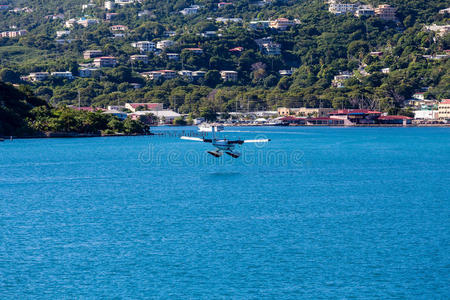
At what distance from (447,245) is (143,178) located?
30361 millimetres

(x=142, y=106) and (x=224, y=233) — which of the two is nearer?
(x=224, y=233)

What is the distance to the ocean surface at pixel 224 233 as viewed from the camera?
25.2 metres

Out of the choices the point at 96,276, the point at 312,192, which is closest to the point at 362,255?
the point at 96,276

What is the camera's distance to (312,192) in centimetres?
4756

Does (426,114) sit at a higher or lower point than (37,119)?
lower

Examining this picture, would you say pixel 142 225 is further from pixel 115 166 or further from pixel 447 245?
pixel 115 166

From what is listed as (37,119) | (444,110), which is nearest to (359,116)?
(444,110)

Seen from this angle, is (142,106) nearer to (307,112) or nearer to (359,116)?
(307,112)

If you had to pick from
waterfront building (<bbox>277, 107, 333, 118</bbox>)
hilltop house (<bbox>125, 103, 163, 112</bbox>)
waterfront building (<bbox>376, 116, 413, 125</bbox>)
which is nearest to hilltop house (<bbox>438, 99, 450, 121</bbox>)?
waterfront building (<bbox>376, 116, 413, 125</bbox>)

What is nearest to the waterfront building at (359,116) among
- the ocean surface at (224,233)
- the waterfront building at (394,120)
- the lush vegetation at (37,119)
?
the waterfront building at (394,120)

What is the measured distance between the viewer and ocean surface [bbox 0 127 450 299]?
82.8ft

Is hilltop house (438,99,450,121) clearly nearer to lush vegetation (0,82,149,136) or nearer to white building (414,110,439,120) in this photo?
white building (414,110,439,120)

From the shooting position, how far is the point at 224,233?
3331 cm

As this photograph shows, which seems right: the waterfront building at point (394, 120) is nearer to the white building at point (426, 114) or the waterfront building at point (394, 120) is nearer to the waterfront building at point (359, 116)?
the waterfront building at point (359, 116)
